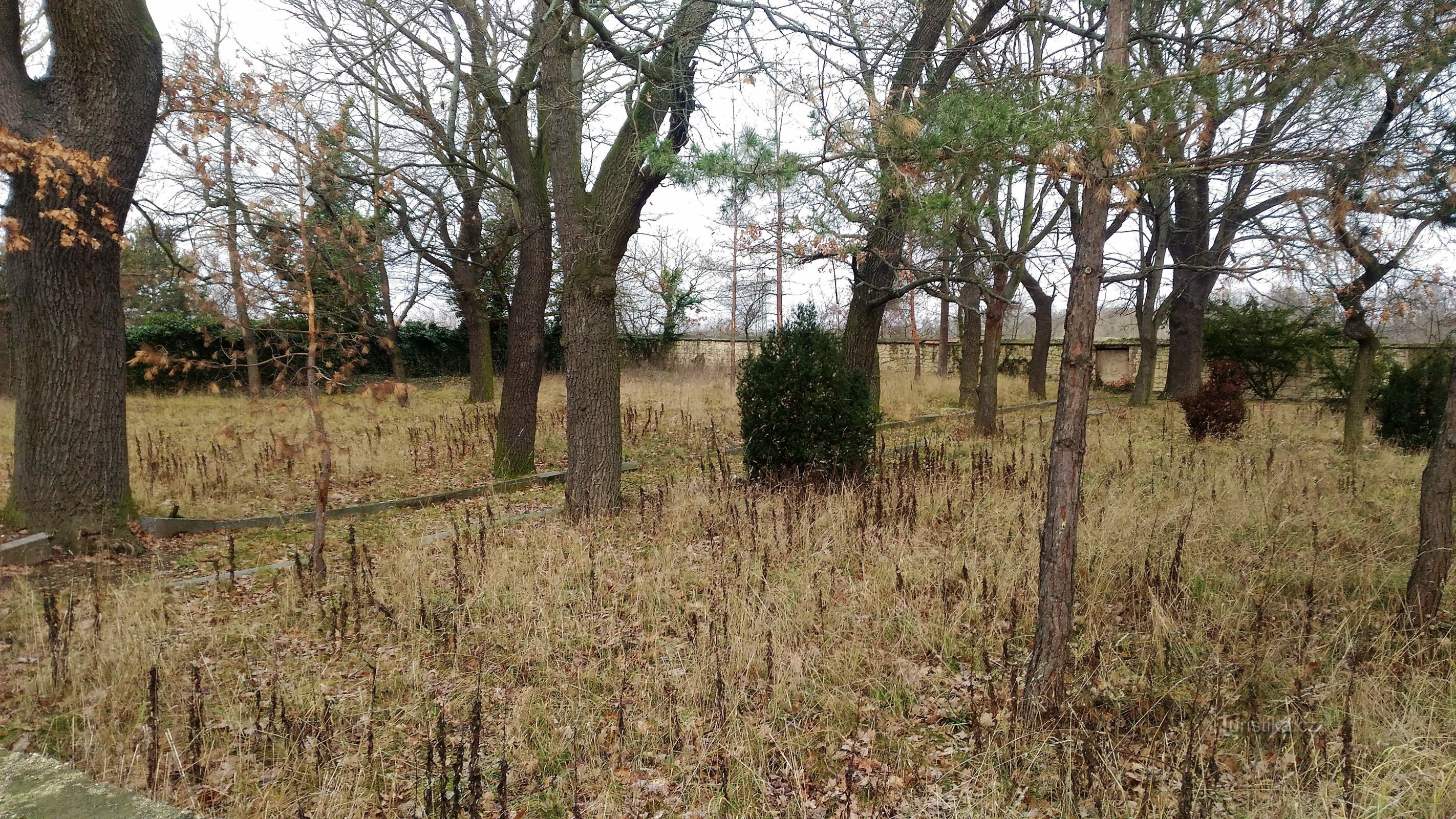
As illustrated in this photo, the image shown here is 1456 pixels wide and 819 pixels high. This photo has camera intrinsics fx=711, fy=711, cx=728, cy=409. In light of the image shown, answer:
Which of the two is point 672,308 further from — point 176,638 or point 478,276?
point 176,638

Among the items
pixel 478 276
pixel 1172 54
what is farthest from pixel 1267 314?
pixel 478 276

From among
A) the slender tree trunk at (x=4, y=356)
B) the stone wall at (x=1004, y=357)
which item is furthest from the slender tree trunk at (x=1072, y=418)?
the slender tree trunk at (x=4, y=356)

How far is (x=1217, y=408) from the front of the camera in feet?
31.5

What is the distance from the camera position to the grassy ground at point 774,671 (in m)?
2.61

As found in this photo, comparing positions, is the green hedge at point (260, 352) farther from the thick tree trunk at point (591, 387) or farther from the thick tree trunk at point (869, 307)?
the thick tree trunk at point (869, 307)

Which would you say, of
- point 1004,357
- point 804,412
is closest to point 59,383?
point 804,412

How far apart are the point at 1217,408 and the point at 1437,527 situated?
6.72 meters

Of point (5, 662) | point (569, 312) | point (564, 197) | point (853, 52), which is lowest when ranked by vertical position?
point (5, 662)

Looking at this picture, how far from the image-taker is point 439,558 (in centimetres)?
532

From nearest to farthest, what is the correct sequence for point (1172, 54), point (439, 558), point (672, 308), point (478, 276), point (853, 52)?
point (1172, 54)
point (853, 52)
point (439, 558)
point (478, 276)
point (672, 308)

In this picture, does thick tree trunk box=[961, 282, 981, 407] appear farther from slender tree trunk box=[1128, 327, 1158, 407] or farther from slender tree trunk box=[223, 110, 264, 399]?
slender tree trunk box=[223, 110, 264, 399]

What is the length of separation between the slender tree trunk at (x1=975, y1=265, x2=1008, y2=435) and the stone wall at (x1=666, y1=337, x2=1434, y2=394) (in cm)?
708

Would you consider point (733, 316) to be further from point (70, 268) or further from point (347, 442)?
point (70, 268)

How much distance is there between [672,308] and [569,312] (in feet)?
61.6
